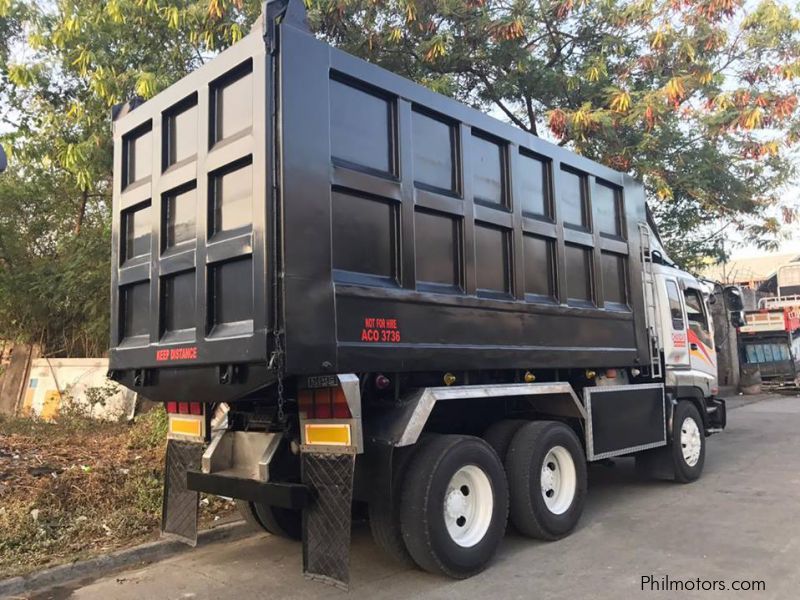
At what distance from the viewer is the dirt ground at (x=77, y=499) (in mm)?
5074

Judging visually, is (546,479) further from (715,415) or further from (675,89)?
(675,89)

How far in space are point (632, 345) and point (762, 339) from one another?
18281 mm

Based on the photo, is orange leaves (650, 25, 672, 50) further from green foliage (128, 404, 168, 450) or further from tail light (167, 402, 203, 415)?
green foliage (128, 404, 168, 450)

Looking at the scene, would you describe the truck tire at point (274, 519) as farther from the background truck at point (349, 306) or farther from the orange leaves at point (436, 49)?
the orange leaves at point (436, 49)

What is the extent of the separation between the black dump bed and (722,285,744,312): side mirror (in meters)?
4.15

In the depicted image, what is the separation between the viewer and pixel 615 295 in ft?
21.9

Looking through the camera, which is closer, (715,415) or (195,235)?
(195,235)

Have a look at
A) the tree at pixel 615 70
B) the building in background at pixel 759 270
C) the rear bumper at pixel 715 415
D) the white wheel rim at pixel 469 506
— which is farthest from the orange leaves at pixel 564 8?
the building in background at pixel 759 270

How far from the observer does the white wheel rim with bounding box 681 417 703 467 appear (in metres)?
7.48

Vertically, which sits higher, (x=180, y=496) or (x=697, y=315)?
(x=697, y=315)

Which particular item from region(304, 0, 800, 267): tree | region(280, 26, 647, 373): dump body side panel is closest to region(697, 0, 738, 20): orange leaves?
region(304, 0, 800, 267): tree

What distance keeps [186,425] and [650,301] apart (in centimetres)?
505

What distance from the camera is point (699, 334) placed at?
8195 millimetres

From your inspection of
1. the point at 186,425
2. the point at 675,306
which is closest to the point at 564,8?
the point at 675,306
